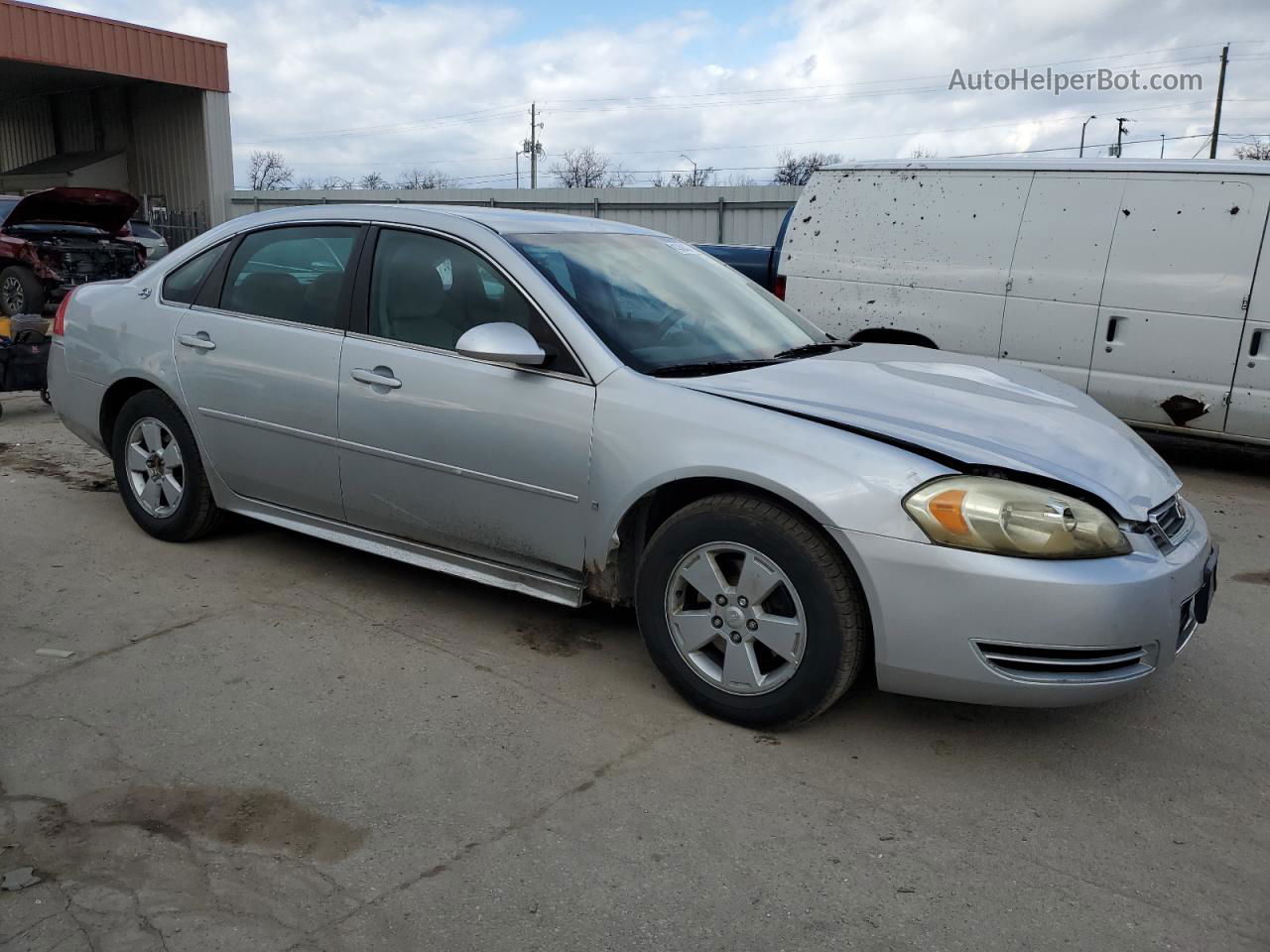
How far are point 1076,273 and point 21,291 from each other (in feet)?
39.7

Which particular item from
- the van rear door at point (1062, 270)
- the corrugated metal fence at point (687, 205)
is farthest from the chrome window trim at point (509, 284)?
the corrugated metal fence at point (687, 205)

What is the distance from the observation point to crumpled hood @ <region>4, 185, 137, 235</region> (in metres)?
11.8

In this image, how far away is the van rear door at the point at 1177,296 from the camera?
6.44 m

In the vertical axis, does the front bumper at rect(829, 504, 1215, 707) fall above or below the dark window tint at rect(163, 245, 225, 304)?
below

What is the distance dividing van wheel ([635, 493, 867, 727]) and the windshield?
0.68 meters

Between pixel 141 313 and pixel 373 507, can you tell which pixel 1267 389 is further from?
pixel 141 313

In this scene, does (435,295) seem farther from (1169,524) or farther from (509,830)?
(1169,524)

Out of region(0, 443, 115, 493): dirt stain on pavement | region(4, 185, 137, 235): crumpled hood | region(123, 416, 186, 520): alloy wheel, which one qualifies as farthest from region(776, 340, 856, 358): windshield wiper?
region(4, 185, 137, 235): crumpled hood

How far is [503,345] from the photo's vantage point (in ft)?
11.5

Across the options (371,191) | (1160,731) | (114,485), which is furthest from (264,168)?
(1160,731)

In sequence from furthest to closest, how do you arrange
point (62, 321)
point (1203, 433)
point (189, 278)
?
point (1203, 433) < point (62, 321) < point (189, 278)

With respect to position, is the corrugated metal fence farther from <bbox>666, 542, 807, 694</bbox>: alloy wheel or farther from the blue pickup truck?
<bbox>666, 542, 807, 694</bbox>: alloy wheel

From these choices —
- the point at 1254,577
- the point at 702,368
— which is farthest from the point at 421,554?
the point at 1254,577

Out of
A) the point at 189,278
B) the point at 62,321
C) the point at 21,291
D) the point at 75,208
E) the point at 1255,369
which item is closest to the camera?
the point at 189,278
